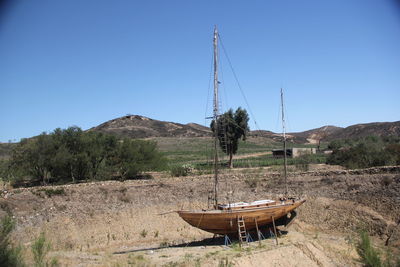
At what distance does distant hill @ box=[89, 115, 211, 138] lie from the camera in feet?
353

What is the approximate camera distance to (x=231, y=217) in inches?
607

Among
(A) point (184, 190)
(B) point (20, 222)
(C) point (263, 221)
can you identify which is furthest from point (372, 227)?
(B) point (20, 222)

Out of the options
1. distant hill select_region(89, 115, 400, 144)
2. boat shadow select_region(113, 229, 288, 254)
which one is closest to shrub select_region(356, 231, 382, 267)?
boat shadow select_region(113, 229, 288, 254)

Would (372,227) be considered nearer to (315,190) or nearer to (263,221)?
(315,190)

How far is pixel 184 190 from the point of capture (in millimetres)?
25500

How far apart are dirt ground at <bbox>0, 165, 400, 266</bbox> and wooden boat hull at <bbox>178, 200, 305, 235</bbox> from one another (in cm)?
89

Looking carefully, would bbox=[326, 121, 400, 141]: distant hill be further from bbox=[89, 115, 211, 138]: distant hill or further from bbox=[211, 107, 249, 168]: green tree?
bbox=[211, 107, 249, 168]: green tree

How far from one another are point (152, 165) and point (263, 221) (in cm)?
1890

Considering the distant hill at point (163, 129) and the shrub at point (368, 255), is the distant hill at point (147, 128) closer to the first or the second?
the distant hill at point (163, 129)

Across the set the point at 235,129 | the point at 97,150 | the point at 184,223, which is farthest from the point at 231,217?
the point at 235,129

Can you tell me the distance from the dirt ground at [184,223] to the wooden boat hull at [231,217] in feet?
2.91

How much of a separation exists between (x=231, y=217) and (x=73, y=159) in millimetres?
18729

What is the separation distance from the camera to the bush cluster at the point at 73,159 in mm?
28969

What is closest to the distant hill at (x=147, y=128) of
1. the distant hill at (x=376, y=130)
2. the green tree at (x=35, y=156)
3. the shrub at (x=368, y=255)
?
the distant hill at (x=376, y=130)
